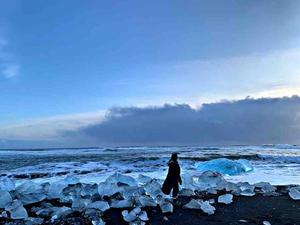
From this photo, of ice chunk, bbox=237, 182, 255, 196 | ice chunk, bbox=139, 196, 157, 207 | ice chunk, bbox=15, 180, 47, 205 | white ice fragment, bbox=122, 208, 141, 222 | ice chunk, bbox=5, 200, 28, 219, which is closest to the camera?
white ice fragment, bbox=122, 208, 141, 222

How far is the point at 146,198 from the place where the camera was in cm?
1167

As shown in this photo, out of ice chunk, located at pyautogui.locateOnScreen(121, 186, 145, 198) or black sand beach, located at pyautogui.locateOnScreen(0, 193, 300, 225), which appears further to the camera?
ice chunk, located at pyautogui.locateOnScreen(121, 186, 145, 198)

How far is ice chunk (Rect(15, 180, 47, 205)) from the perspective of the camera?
1190 centimetres

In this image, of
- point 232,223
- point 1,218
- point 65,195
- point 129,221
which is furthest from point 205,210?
point 1,218

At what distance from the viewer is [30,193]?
1211 centimetres

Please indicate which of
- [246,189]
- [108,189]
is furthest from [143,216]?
[246,189]

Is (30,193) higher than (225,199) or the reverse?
higher

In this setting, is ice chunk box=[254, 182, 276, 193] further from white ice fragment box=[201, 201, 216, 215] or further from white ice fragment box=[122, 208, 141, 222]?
white ice fragment box=[122, 208, 141, 222]

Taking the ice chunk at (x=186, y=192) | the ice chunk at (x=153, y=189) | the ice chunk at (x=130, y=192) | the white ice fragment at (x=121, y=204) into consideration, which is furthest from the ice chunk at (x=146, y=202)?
the ice chunk at (x=186, y=192)

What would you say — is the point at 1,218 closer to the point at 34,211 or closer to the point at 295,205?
the point at 34,211

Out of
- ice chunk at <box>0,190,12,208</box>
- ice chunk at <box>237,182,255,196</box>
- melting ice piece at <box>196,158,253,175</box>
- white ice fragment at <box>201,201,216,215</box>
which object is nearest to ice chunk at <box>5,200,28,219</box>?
ice chunk at <box>0,190,12,208</box>

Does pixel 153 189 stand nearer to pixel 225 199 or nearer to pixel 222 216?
pixel 225 199

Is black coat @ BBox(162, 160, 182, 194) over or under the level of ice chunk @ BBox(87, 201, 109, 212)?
over

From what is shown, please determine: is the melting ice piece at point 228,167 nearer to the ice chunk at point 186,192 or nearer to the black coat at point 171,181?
the ice chunk at point 186,192
